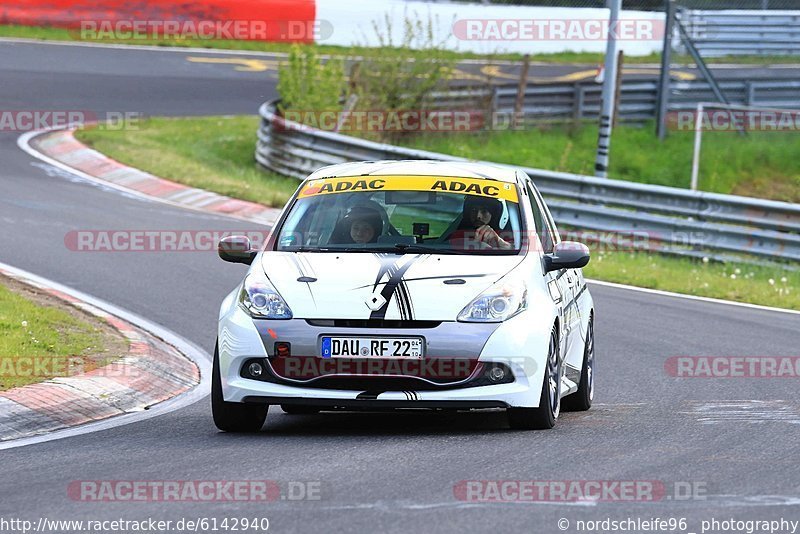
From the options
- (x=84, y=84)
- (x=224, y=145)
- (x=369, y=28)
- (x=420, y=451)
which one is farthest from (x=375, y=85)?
(x=420, y=451)

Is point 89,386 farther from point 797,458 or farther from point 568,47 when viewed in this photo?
point 568,47

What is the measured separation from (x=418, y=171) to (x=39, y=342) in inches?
116

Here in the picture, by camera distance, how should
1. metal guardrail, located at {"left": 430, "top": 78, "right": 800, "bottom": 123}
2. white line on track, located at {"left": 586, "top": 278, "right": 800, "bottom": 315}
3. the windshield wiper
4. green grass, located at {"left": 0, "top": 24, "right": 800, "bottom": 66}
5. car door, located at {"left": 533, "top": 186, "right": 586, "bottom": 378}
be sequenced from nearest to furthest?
the windshield wiper
car door, located at {"left": 533, "top": 186, "right": 586, "bottom": 378}
white line on track, located at {"left": 586, "top": 278, "right": 800, "bottom": 315}
metal guardrail, located at {"left": 430, "top": 78, "right": 800, "bottom": 123}
green grass, located at {"left": 0, "top": 24, "right": 800, "bottom": 66}

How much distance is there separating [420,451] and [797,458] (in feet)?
6.05

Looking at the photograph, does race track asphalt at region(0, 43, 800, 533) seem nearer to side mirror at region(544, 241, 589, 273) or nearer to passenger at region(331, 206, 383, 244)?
side mirror at region(544, 241, 589, 273)

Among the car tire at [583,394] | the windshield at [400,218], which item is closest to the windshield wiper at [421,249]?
the windshield at [400,218]

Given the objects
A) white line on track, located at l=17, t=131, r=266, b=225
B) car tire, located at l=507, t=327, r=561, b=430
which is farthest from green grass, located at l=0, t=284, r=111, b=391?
white line on track, located at l=17, t=131, r=266, b=225

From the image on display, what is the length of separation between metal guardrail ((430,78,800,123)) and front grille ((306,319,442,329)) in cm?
1878

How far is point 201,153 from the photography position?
24.6 metres

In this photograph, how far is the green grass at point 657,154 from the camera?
26750 mm

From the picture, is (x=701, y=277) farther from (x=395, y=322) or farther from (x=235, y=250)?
(x=395, y=322)

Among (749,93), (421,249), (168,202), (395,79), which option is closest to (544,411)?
(421,249)

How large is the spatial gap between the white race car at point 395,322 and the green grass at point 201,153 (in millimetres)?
11430

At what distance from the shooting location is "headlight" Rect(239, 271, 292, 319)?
26.8 feet
